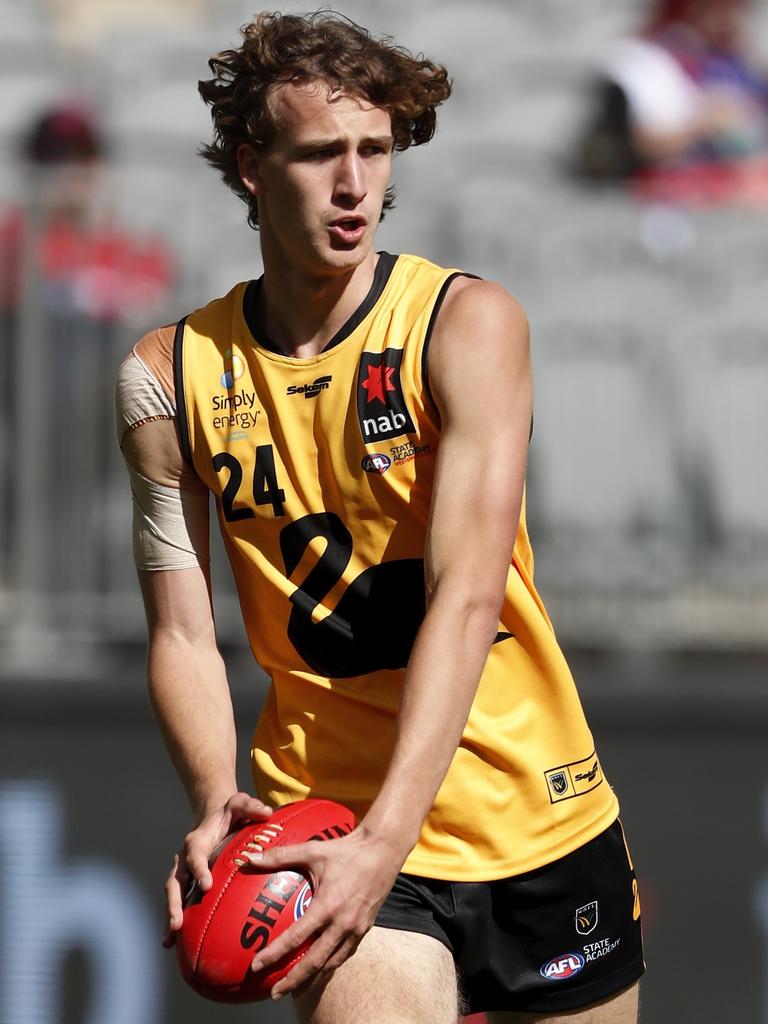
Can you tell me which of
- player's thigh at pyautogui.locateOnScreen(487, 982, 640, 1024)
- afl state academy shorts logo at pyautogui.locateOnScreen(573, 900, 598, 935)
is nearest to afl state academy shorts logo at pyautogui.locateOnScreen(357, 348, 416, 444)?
afl state academy shorts logo at pyautogui.locateOnScreen(573, 900, 598, 935)

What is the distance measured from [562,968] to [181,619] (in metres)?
0.99

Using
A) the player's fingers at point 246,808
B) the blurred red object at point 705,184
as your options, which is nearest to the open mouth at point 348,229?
the player's fingers at point 246,808

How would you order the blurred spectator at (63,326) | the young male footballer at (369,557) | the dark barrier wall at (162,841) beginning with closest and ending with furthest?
the young male footballer at (369,557), the dark barrier wall at (162,841), the blurred spectator at (63,326)

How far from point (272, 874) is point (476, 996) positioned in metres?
0.73

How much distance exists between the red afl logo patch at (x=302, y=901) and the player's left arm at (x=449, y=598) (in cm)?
6

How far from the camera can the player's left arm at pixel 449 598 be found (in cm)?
228

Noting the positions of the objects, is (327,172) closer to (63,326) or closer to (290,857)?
(290,857)

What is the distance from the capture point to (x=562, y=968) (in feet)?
9.56

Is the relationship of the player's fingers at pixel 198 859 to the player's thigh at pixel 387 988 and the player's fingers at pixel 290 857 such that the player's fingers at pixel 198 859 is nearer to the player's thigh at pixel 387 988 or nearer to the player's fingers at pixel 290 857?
the player's fingers at pixel 290 857

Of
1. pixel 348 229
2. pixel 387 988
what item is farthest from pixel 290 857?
pixel 348 229

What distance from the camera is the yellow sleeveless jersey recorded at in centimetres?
271

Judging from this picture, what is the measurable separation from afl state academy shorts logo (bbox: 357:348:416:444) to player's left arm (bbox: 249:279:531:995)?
0.08m

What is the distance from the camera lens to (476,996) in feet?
9.54

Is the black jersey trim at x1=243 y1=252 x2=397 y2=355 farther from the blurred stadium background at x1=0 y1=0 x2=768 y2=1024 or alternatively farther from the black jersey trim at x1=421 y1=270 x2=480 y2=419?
the blurred stadium background at x1=0 y1=0 x2=768 y2=1024
